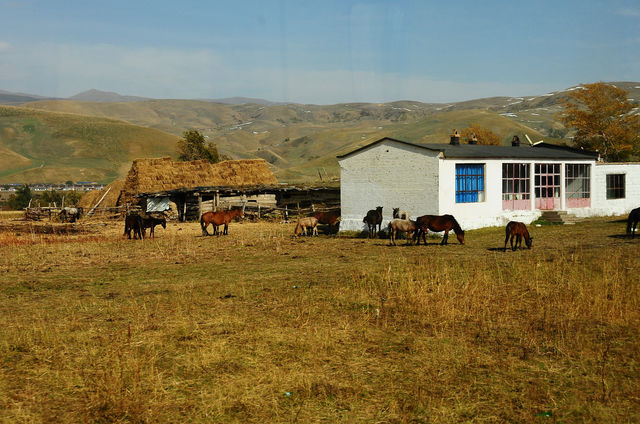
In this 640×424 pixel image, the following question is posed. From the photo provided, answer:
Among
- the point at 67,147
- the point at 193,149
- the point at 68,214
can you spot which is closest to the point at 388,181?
the point at 68,214

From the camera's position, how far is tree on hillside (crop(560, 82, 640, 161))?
67.3 m

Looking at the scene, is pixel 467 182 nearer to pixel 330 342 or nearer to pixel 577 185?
pixel 577 185

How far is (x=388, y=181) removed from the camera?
28.3 m

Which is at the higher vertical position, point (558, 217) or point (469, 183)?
point (469, 183)

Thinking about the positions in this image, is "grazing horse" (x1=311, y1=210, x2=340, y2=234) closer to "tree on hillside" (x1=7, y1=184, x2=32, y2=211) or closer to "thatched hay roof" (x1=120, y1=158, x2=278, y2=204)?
"thatched hay roof" (x1=120, y1=158, x2=278, y2=204)

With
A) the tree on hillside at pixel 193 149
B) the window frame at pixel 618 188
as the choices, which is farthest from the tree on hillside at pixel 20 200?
the window frame at pixel 618 188

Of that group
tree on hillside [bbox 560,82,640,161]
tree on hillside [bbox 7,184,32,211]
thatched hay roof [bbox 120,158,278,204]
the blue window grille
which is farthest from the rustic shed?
tree on hillside [bbox 560,82,640,161]

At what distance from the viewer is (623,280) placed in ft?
43.5

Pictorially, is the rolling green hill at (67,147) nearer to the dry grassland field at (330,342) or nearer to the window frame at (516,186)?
the window frame at (516,186)

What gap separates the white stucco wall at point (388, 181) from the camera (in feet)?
88.1

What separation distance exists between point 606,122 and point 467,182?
4930cm

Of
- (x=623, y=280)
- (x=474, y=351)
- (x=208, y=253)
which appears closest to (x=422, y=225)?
(x=208, y=253)

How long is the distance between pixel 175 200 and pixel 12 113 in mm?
168260

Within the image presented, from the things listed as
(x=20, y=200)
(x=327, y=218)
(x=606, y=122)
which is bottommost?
(x=327, y=218)
